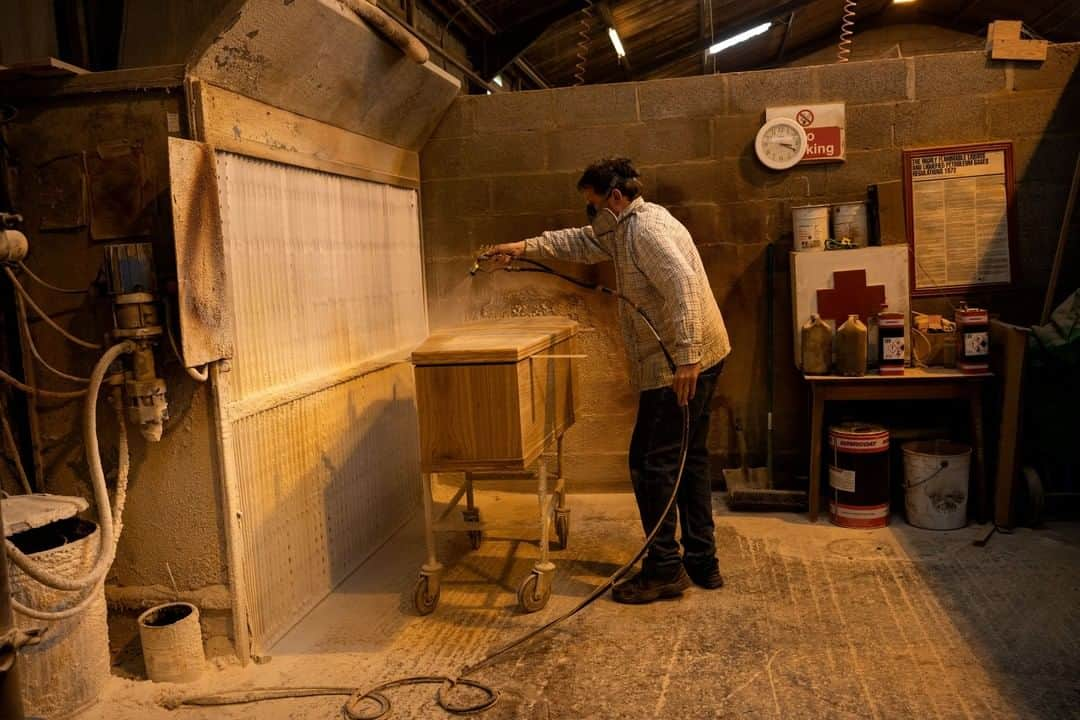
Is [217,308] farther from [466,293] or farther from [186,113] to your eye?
[466,293]

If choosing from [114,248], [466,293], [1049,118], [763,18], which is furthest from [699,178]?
[763,18]

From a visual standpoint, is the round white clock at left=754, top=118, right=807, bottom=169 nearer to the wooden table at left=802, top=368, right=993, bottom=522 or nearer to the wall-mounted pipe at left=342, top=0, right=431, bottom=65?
the wooden table at left=802, top=368, right=993, bottom=522

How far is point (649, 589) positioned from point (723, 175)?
2.16 meters

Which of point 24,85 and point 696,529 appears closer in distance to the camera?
point 24,85

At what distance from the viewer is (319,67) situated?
319 cm

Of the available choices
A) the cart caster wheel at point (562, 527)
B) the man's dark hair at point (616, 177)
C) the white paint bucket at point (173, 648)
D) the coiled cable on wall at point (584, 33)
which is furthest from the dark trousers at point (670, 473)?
the coiled cable on wall at point (584, 33)

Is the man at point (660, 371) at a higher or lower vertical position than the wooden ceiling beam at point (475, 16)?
lower

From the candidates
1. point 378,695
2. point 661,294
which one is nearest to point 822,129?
point 661,294

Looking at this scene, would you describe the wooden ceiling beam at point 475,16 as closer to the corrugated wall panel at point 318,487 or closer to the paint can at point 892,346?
the corrugated wall panel at point 318,487

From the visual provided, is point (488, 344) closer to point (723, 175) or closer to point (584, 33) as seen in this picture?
point (723, 175)

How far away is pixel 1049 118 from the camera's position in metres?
4.16

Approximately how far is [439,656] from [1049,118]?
3641 millimetres

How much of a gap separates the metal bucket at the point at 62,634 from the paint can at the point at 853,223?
3330mm

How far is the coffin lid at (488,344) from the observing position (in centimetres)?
294
